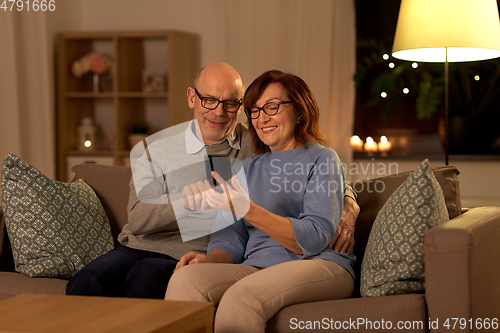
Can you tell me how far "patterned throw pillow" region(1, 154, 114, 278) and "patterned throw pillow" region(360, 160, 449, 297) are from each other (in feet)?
3.35

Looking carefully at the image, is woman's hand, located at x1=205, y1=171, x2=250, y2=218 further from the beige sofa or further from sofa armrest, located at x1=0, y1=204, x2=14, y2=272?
sofa armrest, located at x1=0, y1=204, x2=14, y2=272

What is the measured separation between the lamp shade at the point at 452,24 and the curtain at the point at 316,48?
1.36 metres

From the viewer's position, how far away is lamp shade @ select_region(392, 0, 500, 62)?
6.90ft

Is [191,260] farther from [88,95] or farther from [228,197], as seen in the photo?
[88,95]

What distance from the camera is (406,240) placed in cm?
140

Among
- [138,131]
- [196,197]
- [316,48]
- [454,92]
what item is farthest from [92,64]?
[196,197]

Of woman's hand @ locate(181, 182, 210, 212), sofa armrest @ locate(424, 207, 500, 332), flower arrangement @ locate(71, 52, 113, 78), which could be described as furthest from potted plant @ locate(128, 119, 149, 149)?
sofa armrest @ locate(424, 207, 500, 332)

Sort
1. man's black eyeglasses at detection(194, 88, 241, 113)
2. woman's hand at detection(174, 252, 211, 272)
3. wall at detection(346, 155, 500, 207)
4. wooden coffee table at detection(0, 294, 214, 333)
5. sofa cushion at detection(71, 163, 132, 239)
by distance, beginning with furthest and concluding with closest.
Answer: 1. wall at detection(346, 155, 500, 207)
2. sofa cushion at detection(71, 163, 132, 239)
3. man's black eyeglasses at detection(194, 88, 241, 113)
4. woman's hand at detection(174, 252, 211, 272)
5. wooden coffee table at detection(0, 294, 214, 333)

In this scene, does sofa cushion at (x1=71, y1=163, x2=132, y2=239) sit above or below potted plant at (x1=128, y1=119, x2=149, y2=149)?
below

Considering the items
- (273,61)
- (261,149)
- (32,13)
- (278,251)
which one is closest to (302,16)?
(273,61)

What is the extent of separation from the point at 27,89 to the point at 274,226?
2934 millimetres

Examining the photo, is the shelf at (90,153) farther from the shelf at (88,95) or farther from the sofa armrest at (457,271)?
the sofa armrest at (457,271)

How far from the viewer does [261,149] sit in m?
1.71

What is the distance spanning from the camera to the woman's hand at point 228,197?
129cm
